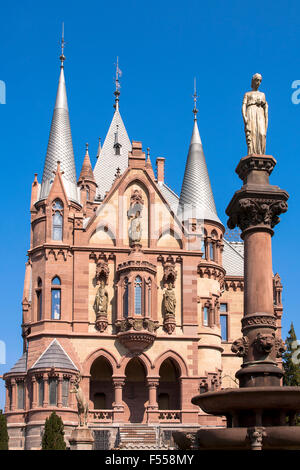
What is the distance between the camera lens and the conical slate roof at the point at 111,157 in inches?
2854

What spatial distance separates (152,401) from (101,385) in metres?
4.46

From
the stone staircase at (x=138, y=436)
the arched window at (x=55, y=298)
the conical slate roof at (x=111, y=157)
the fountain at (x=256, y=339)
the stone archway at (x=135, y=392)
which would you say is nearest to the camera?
the fountain at (x=256, y=339)

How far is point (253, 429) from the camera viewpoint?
19.4m

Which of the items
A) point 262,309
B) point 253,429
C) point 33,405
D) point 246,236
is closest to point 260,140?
point 246,236

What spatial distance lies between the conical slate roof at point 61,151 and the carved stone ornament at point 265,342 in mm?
39078

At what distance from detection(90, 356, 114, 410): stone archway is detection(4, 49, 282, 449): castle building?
0.07 meters

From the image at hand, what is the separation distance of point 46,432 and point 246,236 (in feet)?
98.7

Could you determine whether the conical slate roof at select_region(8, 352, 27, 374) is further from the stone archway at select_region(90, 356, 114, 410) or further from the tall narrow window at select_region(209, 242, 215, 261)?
the tall narrow window at select_region(209, 242, 215, 261)

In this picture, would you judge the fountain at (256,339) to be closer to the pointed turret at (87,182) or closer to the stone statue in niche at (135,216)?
the stone statue in niche at (135,216)

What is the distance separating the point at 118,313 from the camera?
5619 cm

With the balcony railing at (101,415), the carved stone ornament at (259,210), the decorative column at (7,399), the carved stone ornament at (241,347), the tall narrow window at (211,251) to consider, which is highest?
the tall narrow window at (211,251)

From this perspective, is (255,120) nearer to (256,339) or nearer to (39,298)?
(256,339)

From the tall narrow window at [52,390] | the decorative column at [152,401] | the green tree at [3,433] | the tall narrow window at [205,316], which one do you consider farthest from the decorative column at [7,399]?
the tall narrow window at [205,316]

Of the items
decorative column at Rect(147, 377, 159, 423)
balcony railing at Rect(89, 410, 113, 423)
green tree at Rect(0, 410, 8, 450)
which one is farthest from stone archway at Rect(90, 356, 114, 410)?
green tree at Rect(0, 410, 8, 450)
